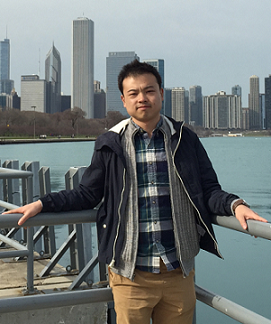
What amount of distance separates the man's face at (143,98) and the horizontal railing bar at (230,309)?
792 mm

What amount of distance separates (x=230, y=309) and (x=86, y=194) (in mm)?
769

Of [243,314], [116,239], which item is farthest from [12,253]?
[243,314]

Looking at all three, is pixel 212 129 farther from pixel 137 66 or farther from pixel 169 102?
pixel 137 66

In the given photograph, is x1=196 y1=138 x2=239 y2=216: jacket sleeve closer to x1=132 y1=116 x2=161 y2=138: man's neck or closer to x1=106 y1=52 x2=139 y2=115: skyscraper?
x1=132 y1=116 x2=161 y2=138: man's neck

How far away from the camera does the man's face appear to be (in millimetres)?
1934

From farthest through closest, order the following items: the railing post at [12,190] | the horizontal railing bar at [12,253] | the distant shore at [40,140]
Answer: the distant shore at [40,140], the railing post at [12,190], the horizontal railing bar at [12,253]

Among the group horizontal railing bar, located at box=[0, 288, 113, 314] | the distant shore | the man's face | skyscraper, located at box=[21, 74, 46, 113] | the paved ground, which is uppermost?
skyscraper, located at box=[21, 74, 46, 113]

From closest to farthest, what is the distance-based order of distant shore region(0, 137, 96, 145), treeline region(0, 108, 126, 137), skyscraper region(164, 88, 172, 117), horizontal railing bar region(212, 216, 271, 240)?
horizontal railing bar region(212, 216, 271, 240)
distant shore region(0, 137, 96, 145)
treeline region(0, 108, 126, 137)
skyscraper region(164, 88, 172, 117)

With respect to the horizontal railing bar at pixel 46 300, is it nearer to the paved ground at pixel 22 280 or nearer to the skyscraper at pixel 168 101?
the paved ground at pixel 22 280

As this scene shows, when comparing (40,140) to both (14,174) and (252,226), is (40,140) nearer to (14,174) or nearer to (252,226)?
(14,174)

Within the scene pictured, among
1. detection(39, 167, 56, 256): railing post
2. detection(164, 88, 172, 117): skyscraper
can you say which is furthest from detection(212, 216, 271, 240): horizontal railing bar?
detection(164, 88, 172, 117): skyscraper

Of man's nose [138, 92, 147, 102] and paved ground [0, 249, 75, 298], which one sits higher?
Result: man's nose [138, 92, 147, 102]

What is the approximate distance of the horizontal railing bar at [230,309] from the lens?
4.95 ft

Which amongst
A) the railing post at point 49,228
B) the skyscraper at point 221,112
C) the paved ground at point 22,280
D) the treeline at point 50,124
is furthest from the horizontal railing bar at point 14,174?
the skyscraper at point 221,112
